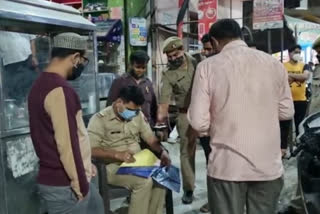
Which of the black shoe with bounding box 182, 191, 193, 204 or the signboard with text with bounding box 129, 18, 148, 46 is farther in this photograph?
the signboard with text with bounding box 129, 18, 148, 46

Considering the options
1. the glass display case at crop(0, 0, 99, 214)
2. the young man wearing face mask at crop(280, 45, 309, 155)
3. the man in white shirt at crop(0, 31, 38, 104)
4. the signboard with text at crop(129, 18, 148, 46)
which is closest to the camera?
the glass display case at crop(0, 0, 99, 214)

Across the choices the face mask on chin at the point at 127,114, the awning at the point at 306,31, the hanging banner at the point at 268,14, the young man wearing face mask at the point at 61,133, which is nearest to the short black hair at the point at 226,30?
the young man wearing face mask at the point at 61,133

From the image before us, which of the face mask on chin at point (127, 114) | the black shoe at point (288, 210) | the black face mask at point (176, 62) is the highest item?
the black face mask at point (176, 62)

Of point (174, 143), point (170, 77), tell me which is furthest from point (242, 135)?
point (174, 143)

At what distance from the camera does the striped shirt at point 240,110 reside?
7.31 ft

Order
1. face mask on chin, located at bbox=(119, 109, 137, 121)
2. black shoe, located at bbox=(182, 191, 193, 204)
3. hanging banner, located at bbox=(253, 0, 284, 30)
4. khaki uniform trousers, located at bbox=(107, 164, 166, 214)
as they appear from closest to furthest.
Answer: khaki uniform trousers, located at bbox=(107, 164, 166, 214), face mask on chin, located at bbox=(119, 109, 137, 121), black shoe, located at bbox=(182, 191, 193, 204), hanging banner, located at bbox=(253, 0, 284, 30)

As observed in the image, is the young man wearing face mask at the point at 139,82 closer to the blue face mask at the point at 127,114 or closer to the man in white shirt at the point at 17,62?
the blue face mask at the point at 127,114

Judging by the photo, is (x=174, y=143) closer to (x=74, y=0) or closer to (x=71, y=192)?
(x=74, y=0)

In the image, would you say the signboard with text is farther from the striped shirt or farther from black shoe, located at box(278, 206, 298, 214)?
the striped shirt

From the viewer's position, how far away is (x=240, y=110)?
2225 millimetres

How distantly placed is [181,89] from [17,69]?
1487mm

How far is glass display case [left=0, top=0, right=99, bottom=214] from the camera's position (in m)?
2.90

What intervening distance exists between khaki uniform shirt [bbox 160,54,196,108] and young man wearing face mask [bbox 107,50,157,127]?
177mm

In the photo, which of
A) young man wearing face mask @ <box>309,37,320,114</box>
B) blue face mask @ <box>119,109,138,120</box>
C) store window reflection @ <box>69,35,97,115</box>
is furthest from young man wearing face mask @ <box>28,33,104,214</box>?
young man wearing face mask @ <box>309,37,320,114</box>
